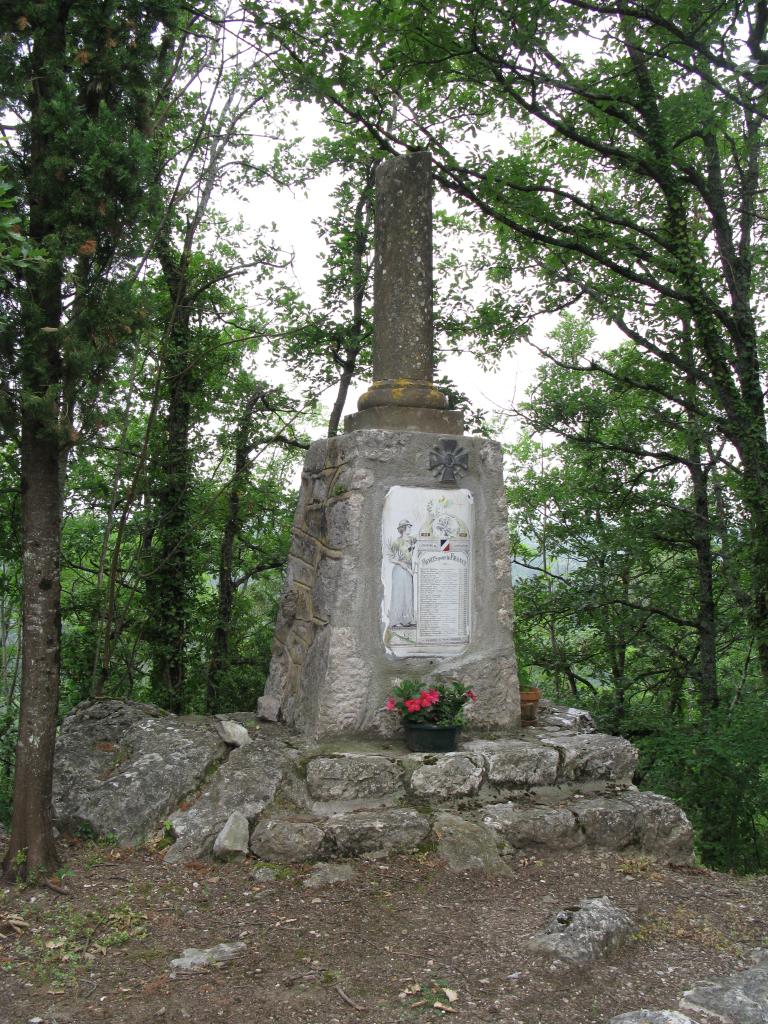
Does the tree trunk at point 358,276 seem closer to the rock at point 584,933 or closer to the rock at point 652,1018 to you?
the rock at point 584,933

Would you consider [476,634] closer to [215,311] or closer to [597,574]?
[597,574]

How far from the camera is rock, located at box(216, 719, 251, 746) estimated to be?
493cm

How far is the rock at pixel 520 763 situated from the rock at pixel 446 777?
0.12 meters

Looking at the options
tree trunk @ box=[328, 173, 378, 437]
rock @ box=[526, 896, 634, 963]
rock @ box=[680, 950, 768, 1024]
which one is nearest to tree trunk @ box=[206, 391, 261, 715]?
tree trunk @ box=[328, 173, 378, 437]

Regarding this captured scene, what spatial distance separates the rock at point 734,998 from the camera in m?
2.78

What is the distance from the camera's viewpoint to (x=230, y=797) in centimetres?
444

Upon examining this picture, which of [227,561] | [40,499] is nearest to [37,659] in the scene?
[40,499]

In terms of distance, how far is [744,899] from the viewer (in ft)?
13.2

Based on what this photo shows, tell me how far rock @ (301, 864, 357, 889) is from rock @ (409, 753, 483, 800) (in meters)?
0.65

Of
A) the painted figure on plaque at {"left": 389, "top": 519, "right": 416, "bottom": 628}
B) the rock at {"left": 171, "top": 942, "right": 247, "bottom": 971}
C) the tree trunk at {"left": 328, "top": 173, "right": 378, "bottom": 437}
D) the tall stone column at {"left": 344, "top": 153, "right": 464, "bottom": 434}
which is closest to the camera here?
the rock at {"left": 171, "top": 942, "right": 247, "bottom": 971}

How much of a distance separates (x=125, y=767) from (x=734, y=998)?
3263 millimetres

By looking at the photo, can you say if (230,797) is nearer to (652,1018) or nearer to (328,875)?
(328,875)

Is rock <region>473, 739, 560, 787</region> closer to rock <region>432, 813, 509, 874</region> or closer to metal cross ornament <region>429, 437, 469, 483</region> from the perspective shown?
rock <region>432, 813, 509, 874</region>

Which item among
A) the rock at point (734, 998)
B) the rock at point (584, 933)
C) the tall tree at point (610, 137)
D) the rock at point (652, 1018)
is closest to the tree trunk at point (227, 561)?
the tall tree at point (610, 137)
